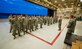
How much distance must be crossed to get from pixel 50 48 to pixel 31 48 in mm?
887

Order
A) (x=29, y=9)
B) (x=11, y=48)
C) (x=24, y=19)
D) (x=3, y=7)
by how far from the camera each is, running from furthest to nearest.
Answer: (x=29, y=9), (x=3, y=7), (x=24, y=19), (x=11, y=48)

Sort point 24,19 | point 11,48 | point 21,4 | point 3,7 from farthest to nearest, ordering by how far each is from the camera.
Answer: point 21,4 → point 3,7 → point 24,19 → point 11,48

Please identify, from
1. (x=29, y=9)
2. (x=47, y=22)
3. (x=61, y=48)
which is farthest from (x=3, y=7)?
(x=61, y=48)

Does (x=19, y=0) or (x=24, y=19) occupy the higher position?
(x=19, y=0)

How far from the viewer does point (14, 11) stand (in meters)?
14.5

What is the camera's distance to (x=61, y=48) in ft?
15.0

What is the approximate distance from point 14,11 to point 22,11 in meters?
1.57

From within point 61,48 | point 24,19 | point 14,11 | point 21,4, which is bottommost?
point 61,48

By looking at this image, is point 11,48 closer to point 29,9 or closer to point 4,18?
point 4,18

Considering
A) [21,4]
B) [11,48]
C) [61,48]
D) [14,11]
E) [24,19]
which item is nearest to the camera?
[11,48]

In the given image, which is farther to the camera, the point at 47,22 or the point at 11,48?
the point at 47,22

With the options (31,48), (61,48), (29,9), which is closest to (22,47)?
(31,48)

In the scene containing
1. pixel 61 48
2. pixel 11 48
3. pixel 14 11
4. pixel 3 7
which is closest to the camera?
pixel 11 48

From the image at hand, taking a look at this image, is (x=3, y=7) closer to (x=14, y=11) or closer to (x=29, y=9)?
(x=14, y=11)
